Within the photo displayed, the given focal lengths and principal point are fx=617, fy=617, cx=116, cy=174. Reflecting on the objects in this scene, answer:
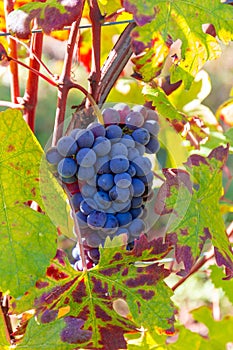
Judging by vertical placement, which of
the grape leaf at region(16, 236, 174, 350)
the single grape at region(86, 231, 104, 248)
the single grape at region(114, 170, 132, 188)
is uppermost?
the single grape at region(114, 170, 132, 188)

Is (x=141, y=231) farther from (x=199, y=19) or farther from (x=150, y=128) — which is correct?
(x=199, y=19)

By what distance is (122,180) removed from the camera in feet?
2.42

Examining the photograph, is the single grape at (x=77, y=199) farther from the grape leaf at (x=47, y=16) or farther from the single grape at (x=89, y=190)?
the grape leaf at (x=47, y=16)

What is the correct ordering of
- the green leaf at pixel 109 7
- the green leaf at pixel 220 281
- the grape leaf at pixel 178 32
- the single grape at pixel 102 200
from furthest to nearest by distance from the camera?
the green leaf at pixel 220 281 < the green leaf at pixel 109 7 < the single grape at pixel 102 200 < the grape leaf at pixel 178 32

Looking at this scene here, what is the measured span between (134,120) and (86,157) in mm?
91

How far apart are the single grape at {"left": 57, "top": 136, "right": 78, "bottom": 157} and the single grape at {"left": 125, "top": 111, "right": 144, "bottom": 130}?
0.08 metres

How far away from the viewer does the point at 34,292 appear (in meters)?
0.75

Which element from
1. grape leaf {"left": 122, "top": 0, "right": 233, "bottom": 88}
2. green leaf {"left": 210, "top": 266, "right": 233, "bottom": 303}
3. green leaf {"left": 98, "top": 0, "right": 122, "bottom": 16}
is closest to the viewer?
grape leaf {"left": 122, "top": 0, "right": 233, "bottom": 88}

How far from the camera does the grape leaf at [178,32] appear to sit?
25.7 inches

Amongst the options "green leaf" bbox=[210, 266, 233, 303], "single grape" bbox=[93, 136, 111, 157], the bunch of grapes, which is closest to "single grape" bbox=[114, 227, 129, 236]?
the bunch of grapes

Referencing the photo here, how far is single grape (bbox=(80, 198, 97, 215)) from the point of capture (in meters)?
0.76

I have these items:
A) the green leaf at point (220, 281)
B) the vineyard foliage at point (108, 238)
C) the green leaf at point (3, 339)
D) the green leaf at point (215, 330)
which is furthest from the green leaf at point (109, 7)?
the green leaf at point (215, 330)

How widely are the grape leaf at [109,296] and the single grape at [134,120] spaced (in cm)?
15

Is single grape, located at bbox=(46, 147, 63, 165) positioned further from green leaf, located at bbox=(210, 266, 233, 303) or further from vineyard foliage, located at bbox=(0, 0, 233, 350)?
green leaf, located at bbox=(210, 266, 233, 303)
